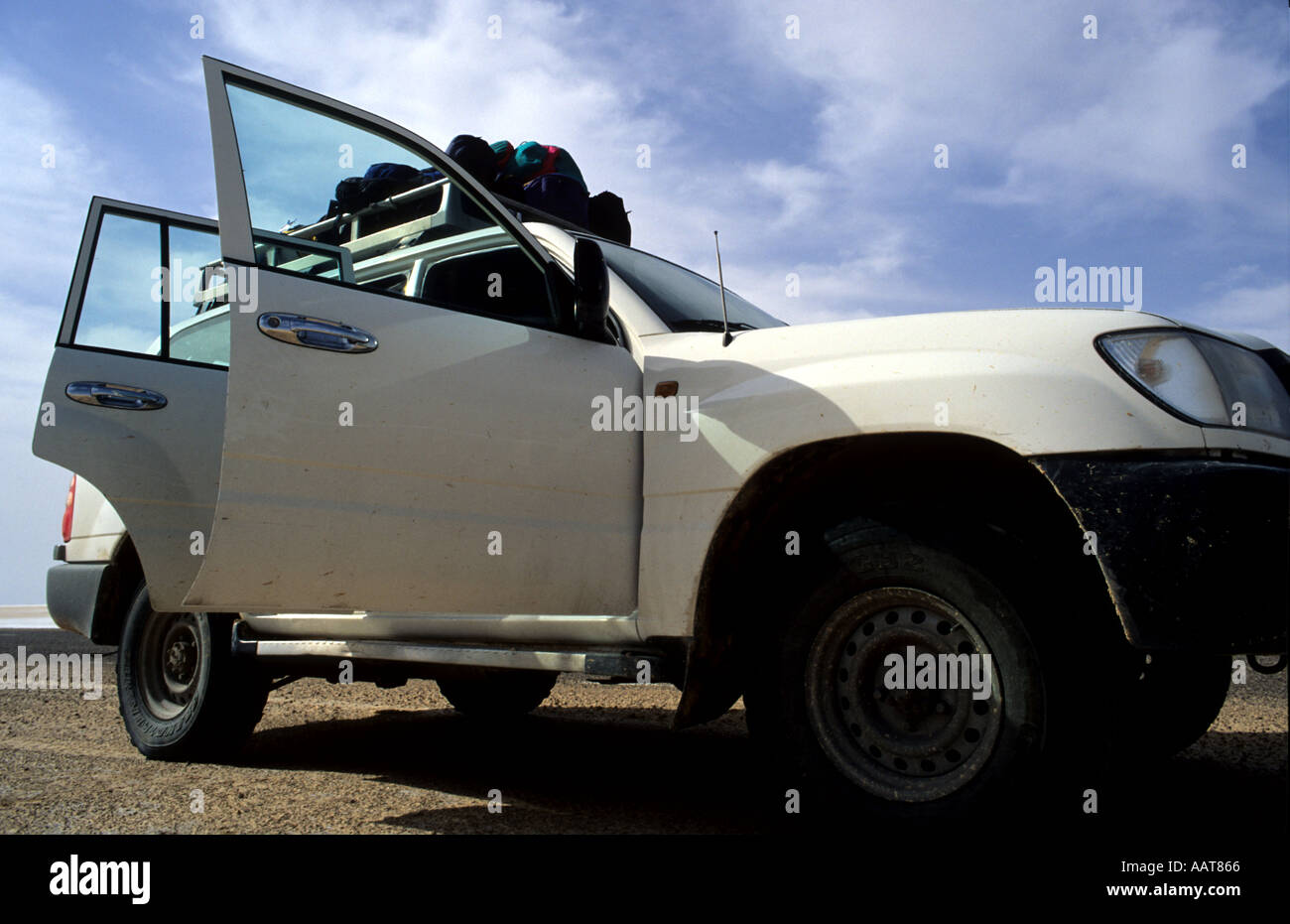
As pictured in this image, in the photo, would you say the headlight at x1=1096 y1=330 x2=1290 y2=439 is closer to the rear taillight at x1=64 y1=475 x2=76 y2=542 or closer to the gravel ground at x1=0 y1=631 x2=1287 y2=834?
the gravel ground at x1=0 y1=631 x2=1287 y2=834

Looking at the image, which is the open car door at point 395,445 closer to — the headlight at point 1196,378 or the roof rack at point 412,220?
the roof rack at point 412,220

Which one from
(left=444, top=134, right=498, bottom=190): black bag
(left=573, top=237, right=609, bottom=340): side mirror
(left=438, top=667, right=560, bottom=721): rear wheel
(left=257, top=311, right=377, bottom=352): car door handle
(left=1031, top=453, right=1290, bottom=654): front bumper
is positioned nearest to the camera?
(left=1031, top=453, right=1290, bottom=654): front bumper

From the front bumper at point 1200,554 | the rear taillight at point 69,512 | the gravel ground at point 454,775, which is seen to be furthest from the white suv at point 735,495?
the rear taillight at point 69,512

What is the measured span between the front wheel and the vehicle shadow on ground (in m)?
0.09

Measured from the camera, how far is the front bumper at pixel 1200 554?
2.17 meters

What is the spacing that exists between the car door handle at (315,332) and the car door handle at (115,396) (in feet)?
5.81

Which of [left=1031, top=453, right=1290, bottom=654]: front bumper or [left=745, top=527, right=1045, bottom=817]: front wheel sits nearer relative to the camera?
[left=1031, top=453, right=1290, bottom=654]: front bumper

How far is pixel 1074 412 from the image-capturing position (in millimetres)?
2400

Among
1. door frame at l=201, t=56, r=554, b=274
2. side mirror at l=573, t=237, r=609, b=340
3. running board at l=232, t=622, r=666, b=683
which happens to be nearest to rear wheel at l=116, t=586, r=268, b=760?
running board at l=232, t=622, r=666, b=683

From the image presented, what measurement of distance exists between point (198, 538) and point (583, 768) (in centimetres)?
194

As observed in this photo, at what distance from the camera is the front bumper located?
2.17m

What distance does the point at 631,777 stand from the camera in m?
4.25

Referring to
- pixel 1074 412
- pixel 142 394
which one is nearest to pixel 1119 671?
pixel 1074 412
